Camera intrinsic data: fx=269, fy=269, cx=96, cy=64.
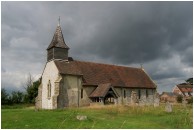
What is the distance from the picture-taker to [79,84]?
127 ft

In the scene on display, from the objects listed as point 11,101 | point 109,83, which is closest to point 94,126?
point 109,83

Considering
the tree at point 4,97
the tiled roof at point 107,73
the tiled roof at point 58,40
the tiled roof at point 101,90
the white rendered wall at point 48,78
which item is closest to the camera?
the tiled roof at point 101,90

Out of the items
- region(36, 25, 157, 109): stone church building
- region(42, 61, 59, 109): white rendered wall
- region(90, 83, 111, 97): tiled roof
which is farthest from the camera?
region(42, 61, 59, 109): white rendered wall

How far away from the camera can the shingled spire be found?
129 ft

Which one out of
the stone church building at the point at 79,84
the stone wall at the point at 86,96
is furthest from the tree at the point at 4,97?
the stone wall at the point at 86,96

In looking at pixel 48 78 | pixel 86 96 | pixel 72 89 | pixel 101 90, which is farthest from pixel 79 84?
pixel 48 78

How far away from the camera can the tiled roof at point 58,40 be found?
1561 inches

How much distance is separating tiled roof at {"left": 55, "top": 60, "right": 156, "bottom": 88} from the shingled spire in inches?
40.3

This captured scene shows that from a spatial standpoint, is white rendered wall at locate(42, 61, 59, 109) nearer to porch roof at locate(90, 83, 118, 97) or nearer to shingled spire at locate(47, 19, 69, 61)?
shingled spire at locate(47, 19, 69, 61)

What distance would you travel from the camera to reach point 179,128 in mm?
16109

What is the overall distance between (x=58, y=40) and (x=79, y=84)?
290 inches

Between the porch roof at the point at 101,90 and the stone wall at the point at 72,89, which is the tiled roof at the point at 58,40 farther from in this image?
the porch roof at the point at 101,90

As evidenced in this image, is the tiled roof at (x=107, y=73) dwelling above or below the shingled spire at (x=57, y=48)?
below

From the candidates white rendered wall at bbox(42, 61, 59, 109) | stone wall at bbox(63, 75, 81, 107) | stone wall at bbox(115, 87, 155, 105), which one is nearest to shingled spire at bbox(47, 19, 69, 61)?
white rendered wall at bbox(42, 61, 59, 109)
